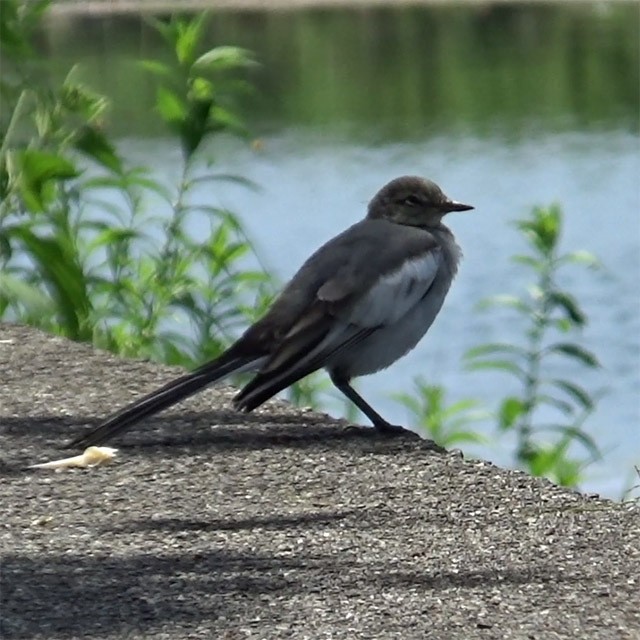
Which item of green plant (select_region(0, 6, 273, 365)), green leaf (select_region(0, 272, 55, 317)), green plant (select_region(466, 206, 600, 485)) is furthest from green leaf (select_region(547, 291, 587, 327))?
green leaf (select_region(0, 272, 55, 317))

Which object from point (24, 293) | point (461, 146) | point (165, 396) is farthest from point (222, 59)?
point (461, 146)

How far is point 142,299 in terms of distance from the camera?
789 centimetres

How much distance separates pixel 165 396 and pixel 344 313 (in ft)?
A: 2.58

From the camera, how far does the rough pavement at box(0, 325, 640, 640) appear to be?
409 cm

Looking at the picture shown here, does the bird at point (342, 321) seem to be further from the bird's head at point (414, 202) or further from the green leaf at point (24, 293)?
the green leaf at point (24, 293)

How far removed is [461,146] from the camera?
2228 centimetres

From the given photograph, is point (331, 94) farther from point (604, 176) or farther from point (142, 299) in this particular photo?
point (142, 299)

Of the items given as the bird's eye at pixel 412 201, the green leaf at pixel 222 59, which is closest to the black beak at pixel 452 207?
the bird's eye at pixel 412 201

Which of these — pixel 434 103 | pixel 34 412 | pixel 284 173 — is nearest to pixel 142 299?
pixel 34 412

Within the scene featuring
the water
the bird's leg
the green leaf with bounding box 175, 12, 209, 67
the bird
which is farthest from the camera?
the water

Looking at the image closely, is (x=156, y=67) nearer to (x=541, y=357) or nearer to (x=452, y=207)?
(x=452, y=207)

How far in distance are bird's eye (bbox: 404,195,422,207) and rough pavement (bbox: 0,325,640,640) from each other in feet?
3.79

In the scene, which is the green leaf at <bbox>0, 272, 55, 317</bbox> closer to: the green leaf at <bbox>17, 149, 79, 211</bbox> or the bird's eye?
the green leaf at <bbox>17, 149, 79, 211</bbox>

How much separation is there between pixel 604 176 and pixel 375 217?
12.8 meters
